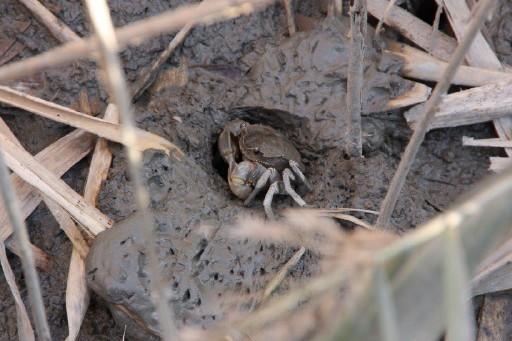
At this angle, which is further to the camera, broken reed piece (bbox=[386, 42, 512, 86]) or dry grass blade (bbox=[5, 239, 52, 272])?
broken reed piece (bbox=[386, 42, 512, 86])

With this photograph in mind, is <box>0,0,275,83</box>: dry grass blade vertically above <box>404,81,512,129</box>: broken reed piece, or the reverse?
<box>404,81,512,129</box>: broken reed piece

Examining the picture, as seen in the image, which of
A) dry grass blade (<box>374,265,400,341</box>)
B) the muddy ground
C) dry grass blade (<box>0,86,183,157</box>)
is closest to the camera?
dry grass blade (<box>374,265,400,341</box>)

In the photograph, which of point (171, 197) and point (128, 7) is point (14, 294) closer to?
point (171, 197)

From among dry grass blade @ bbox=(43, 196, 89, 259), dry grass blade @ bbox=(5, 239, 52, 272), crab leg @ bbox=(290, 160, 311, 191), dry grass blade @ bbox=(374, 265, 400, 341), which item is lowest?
dry grass blade @ bbox=(374, 265, 400, 341)

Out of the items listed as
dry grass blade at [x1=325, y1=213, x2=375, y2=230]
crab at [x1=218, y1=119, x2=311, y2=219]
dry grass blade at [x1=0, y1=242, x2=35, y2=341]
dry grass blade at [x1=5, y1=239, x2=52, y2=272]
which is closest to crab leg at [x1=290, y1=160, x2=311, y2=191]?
crab at [x1=218, y1=119, x2=311, y2=219]

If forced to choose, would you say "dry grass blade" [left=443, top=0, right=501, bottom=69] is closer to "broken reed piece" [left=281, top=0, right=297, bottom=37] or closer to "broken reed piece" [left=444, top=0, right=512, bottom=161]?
"broken reed piece" [left=444, top=0, right=512, bottom=161]

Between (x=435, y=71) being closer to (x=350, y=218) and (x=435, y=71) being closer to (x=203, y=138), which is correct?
(x=350, y=218)

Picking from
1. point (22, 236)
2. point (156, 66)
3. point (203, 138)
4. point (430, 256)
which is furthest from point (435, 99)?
point (156, 66)
